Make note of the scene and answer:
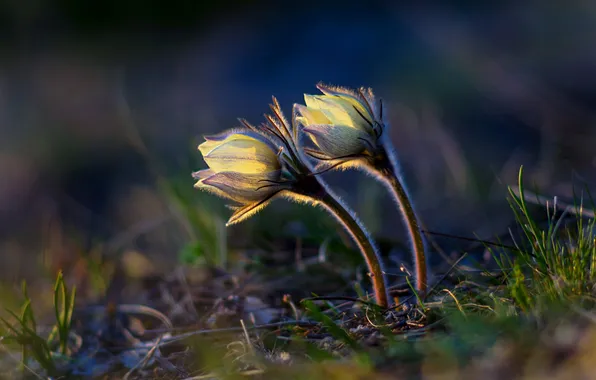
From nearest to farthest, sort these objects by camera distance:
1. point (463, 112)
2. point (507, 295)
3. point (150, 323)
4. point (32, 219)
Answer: point (507, 295), point (150, 323), point (32, 219), point (463, 112)

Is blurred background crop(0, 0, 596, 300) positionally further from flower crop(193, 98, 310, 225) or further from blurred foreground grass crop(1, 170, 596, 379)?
flower crop(193, 98, 310, 225)

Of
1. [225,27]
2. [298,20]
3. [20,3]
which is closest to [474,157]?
[298,20]

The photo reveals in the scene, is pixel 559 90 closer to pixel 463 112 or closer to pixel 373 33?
pixel 463 112

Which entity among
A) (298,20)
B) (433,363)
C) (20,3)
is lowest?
(433,363)

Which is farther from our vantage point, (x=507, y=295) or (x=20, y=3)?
(x=20, y=3)

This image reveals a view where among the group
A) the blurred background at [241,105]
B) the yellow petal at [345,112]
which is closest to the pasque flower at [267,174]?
the yellow petal at [345,112]

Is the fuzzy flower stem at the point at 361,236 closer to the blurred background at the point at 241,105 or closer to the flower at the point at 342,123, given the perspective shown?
the flower at the point at 342,123

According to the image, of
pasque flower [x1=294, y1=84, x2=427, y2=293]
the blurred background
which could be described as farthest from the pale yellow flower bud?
the blurred background

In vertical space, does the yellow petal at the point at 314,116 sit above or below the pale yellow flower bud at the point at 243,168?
above
